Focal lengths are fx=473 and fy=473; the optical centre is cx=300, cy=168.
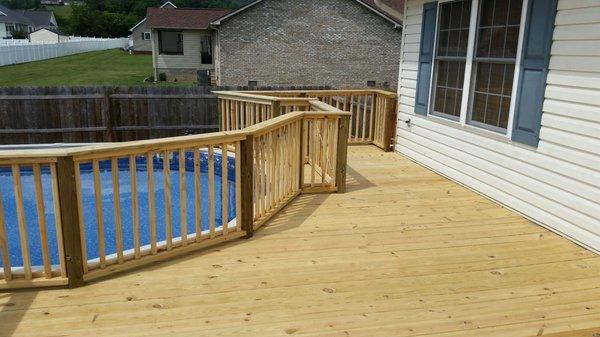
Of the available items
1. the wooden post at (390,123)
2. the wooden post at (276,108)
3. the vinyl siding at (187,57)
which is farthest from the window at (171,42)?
the wooden post at (276,108)

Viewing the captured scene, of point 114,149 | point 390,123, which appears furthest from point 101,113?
point 114,149

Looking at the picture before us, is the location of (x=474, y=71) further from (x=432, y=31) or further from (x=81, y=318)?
(x=81, y=318)

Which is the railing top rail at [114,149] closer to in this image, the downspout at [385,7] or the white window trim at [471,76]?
the white window trim at [471,76]

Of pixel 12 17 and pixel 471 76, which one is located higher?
pixel 12 17

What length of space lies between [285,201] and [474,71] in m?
2.75

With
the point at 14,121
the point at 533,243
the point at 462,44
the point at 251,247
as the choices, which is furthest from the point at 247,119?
the point at 14,121

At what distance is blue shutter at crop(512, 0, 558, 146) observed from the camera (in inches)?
172

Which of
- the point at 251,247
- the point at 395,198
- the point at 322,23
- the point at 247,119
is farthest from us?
the point at 322,23

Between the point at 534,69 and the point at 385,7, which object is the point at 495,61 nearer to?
the point at 534,69

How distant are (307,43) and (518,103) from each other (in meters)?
17.4

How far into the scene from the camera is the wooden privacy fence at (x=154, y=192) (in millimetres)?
3100

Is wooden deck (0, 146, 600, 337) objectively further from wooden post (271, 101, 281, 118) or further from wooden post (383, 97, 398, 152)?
wooden post (383, 97, 398, 152)

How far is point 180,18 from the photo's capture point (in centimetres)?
2680

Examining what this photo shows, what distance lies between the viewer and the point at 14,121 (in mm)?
10375
